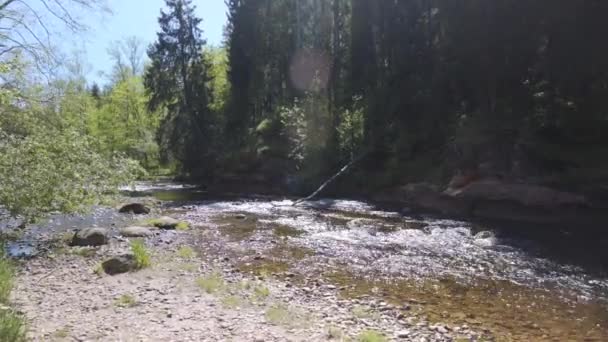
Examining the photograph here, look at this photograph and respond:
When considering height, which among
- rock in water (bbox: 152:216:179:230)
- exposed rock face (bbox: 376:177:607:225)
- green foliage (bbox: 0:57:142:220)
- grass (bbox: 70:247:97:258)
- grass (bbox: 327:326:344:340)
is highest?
green foliage (bbox: 0:57:142:220)

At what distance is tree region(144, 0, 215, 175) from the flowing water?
2455 centimetres

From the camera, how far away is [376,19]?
1399 inches

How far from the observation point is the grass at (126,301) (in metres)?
7.85

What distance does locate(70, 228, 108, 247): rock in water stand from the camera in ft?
44.1

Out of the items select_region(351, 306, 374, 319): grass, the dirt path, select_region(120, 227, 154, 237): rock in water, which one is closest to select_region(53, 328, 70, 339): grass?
the dirt path

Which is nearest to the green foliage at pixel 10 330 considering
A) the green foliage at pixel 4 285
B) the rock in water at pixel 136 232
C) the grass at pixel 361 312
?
the green foliage at pixel 4 285

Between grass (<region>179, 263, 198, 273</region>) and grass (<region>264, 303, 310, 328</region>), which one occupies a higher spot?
grass (<region>179, 263, 198, 273</region>)

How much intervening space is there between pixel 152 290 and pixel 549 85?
62.2 ft

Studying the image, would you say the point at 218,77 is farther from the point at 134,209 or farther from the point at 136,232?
the point at 136,232

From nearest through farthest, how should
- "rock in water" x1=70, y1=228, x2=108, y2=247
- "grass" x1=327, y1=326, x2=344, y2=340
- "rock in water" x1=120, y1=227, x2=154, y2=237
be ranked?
"grass" x1=327, y1=326, x2=344, y2=340 → "rock in water" x1=70, y1=228, x2=108, y2=247 → "rock in water" x1=120, y1=227, x2=154, y2=237

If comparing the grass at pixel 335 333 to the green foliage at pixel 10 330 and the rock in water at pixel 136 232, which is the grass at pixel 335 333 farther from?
the rock in water at pixel 136 232

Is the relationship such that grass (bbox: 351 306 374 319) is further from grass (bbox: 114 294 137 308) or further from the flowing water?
grass (bbox: 114 294 137 308)

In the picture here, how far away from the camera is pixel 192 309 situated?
25.5 feet

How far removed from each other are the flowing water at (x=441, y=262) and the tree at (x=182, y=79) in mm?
24554
